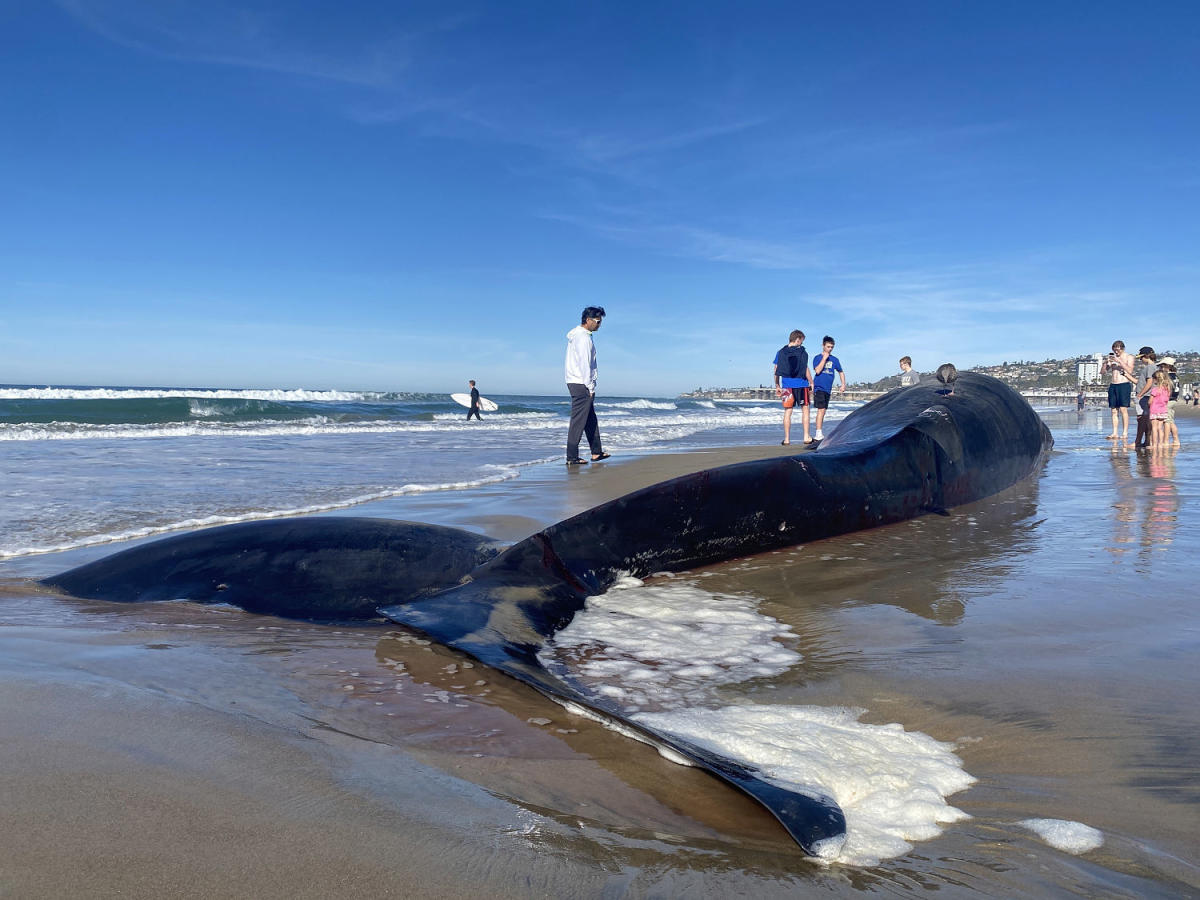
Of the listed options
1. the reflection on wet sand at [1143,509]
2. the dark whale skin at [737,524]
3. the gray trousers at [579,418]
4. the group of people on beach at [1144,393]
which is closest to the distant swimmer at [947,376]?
the dark whale skin at [737,524]

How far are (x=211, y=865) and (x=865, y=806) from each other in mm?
1109

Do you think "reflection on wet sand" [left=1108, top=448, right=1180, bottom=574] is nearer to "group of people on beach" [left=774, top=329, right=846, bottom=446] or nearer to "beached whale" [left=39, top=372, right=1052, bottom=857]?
"beached whale" [left=39, top=372, right=1052, bottom=857]

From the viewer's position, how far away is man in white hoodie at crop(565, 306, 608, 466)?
9008mm

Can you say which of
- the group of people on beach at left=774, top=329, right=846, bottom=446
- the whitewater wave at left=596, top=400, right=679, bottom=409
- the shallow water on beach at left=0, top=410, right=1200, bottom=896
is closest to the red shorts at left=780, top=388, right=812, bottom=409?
the group of people on beach at left=774, top=329, right=846, bottom=446

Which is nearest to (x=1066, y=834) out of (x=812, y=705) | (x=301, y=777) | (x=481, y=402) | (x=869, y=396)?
(x=812, y=705)

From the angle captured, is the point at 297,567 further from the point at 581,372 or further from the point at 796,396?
the point at 796,396

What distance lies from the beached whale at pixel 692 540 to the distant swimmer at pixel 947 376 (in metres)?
0.09

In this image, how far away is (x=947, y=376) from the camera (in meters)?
5.55

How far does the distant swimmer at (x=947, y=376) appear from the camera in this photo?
5438 mm

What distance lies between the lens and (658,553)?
3139mm

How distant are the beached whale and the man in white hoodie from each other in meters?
4.20

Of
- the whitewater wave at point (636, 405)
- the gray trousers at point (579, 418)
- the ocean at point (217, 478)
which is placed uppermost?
the whitewater wave at point (636, 405)

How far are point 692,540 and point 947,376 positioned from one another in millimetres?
3288

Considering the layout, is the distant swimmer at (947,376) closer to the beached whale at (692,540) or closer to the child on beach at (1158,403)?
the beached whale at (692,540)
